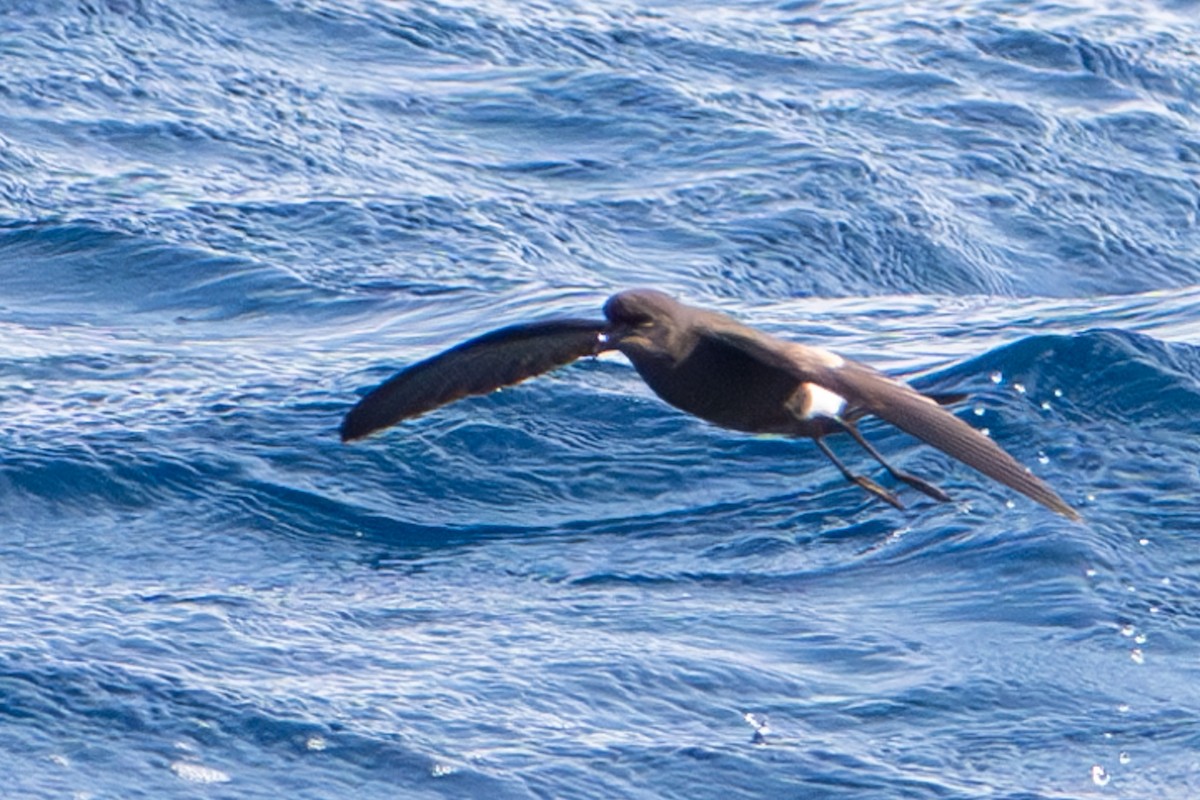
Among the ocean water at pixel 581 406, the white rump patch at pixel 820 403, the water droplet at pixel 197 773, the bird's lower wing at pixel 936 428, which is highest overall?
the bird's lower wing at pixel 936 428

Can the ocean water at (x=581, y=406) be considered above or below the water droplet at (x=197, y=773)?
above

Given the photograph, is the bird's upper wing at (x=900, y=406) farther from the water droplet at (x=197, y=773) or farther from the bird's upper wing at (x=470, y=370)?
the water droplet at (x=197, y=773)

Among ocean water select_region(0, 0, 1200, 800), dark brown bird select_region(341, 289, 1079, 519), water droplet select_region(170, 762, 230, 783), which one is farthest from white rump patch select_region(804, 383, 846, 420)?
water droplet select_region(170, 762, 230, 783)

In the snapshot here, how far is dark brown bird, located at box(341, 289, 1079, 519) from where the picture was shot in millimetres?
4996

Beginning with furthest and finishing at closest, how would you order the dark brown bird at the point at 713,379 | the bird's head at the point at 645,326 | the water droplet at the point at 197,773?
1. the water droplet at the point at 197,773
2. the bird's head at the point at 645,326
3. the dark brown bird at the point at 713,379

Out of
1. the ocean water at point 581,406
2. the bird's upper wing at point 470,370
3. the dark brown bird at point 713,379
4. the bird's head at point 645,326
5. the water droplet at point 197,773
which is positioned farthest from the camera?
the ocean water at point 581,406

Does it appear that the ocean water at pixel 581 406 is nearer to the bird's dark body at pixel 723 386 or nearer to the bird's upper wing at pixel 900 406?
the bird's dark body at pixel 723 386

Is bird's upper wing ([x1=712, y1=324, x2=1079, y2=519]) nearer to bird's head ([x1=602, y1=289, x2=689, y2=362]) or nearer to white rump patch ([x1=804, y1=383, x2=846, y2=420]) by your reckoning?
bird's head ([x1=602, y1=289, x2=689, y2=362])

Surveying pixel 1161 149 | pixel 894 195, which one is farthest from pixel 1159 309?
pixel 1161 149

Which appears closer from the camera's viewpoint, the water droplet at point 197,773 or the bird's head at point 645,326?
the bird's head at point 645,326

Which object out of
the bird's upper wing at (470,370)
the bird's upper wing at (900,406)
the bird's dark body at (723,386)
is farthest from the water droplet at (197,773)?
the bird's upper wing at (900,406)

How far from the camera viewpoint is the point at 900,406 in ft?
16.6

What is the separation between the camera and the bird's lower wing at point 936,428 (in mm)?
4809

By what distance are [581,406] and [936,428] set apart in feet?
12.3
